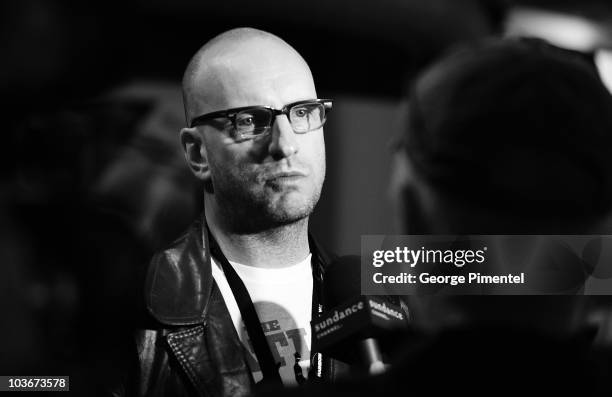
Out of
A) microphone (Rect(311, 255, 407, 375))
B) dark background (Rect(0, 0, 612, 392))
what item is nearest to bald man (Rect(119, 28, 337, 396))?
microphone (Rect(311, 255, 407, 375))

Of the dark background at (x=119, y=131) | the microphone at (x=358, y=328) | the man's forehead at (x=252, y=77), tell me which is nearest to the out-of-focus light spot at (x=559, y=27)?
the dark background at (x=119, y=131)

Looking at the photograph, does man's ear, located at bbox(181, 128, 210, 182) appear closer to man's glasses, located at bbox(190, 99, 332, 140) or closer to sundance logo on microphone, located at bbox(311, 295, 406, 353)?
man's glasses, located at bbox(190, 99, 332, 140)

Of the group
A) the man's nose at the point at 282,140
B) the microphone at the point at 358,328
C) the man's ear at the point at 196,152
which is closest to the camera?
the microphone at the point at 358,328

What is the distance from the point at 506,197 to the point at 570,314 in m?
0.18

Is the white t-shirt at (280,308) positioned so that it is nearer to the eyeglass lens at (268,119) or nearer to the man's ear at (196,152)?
the man's ear at (196,152)

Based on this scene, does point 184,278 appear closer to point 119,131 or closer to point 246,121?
point 246,121

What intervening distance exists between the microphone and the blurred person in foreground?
17.8 inches

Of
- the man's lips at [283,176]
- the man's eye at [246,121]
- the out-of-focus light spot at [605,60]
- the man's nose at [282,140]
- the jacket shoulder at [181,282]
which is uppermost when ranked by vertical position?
the out-of-focus light spot at [605,60]

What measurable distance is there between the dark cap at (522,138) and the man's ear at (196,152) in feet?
3.12

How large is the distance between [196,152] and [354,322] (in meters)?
0.63

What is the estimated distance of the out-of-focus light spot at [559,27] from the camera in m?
6.12

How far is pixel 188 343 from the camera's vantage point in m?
1.83

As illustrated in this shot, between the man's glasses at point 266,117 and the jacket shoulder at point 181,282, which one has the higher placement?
the man's glasses at point 266,117

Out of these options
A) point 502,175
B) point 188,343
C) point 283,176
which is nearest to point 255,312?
point 188,343
